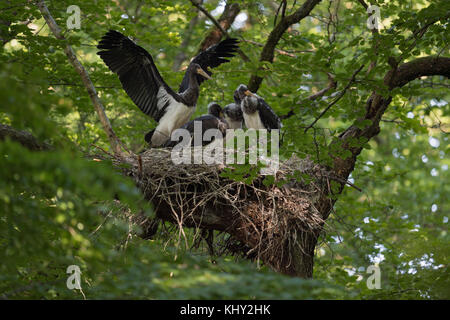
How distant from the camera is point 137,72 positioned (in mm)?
→ 6285

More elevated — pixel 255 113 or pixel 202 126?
pixel 255 113

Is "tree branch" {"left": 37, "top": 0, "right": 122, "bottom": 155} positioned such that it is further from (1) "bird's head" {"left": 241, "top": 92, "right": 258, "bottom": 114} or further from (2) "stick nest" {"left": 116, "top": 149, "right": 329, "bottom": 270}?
(1) "bird's head" {"left": 241, "top": 92, "right": 258, "bottom": 114}

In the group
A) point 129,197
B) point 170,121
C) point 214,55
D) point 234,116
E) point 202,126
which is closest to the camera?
point 129,197

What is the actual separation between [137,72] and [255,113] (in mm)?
1476

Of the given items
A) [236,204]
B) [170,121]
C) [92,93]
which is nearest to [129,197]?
[236,204]

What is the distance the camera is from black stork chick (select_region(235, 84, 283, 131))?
21.3ft

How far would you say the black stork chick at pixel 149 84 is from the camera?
610 cm

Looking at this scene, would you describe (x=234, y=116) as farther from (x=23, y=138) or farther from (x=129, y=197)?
(x=129, y=197)

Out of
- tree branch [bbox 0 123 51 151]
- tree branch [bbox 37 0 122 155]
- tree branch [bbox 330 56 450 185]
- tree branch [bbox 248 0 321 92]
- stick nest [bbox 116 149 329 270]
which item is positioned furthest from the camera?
tree branch [bbox 248 0 321 92]

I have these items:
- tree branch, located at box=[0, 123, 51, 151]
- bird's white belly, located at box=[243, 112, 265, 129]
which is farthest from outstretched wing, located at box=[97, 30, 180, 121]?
tree branch, located at box=[0, 123, 51, 151]

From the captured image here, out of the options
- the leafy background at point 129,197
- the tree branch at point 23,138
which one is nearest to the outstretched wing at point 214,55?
the leafy background at point 129,197

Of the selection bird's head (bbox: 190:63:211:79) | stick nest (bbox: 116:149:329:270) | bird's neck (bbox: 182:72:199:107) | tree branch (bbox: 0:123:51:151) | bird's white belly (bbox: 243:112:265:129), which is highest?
bird's head (bbox: 190:63:211:79)
